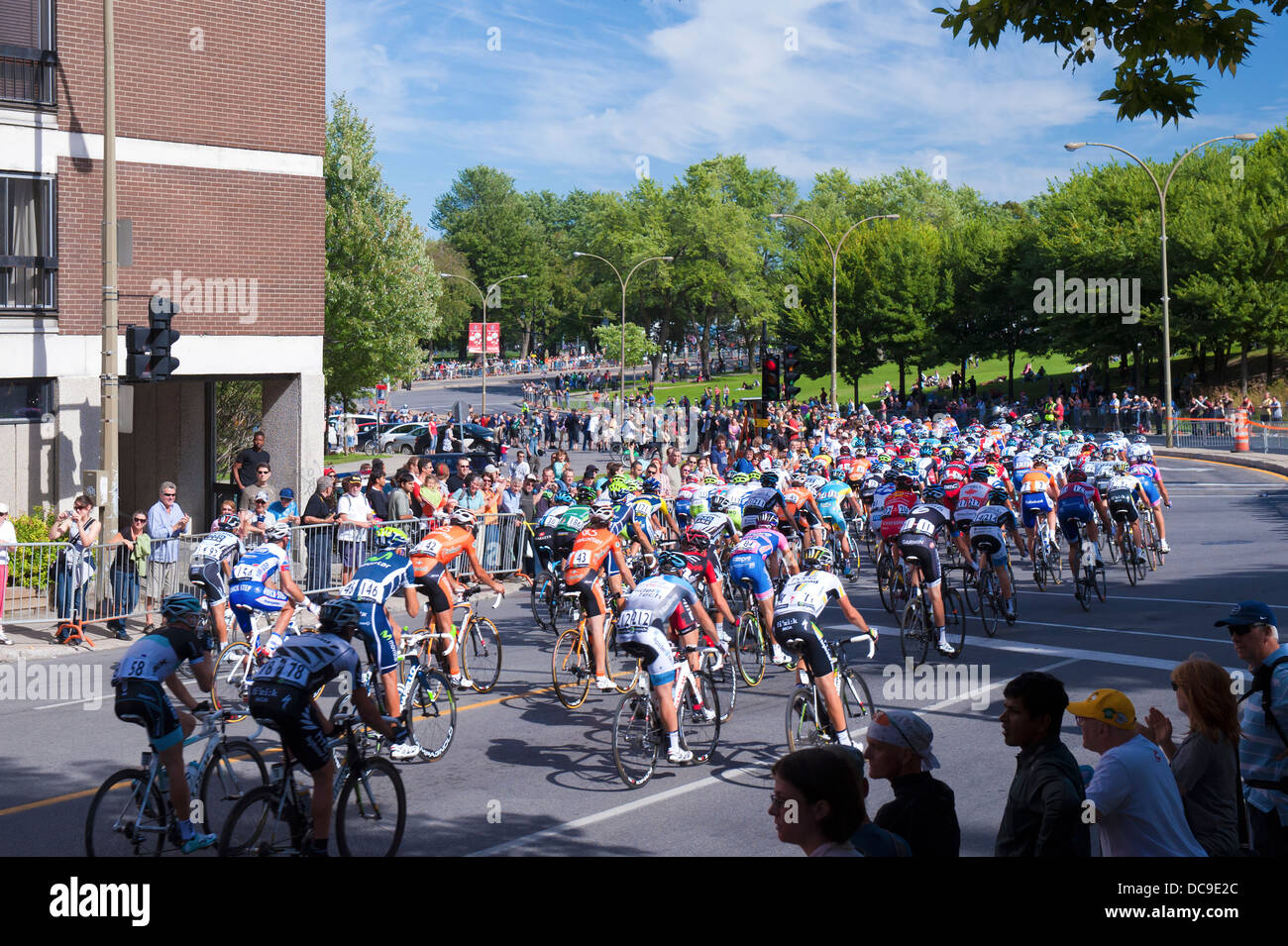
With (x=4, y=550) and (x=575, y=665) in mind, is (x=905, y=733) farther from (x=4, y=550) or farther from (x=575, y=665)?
(x=4, y=550)

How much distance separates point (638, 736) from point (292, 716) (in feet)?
10.7

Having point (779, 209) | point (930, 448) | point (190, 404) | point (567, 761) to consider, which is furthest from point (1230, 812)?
point (779, 209)

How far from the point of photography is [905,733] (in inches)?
211

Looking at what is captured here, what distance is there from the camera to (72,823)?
8.48 metres

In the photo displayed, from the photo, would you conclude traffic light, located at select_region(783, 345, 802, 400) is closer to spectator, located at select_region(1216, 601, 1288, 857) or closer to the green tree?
the green tree

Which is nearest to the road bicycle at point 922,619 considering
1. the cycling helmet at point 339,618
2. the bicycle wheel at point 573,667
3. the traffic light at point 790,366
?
the bicycle wheel at point 573,667

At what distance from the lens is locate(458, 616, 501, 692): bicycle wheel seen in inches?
502

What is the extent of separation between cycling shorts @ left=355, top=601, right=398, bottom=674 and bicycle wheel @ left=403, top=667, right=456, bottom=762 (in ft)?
1.79

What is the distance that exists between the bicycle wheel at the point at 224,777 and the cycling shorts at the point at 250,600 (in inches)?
154

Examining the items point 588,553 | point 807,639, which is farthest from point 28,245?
point 807,639

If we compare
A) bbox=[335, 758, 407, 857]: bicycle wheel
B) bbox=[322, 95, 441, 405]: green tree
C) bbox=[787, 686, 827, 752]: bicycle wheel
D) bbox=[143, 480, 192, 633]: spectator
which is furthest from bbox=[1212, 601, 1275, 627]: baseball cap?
bbox=[322, 95, 441, 405]: green tree

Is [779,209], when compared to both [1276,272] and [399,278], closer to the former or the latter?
[399,278]

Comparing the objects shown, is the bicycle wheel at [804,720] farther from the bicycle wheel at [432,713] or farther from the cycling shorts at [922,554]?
the cycling shorts at [922,554]
